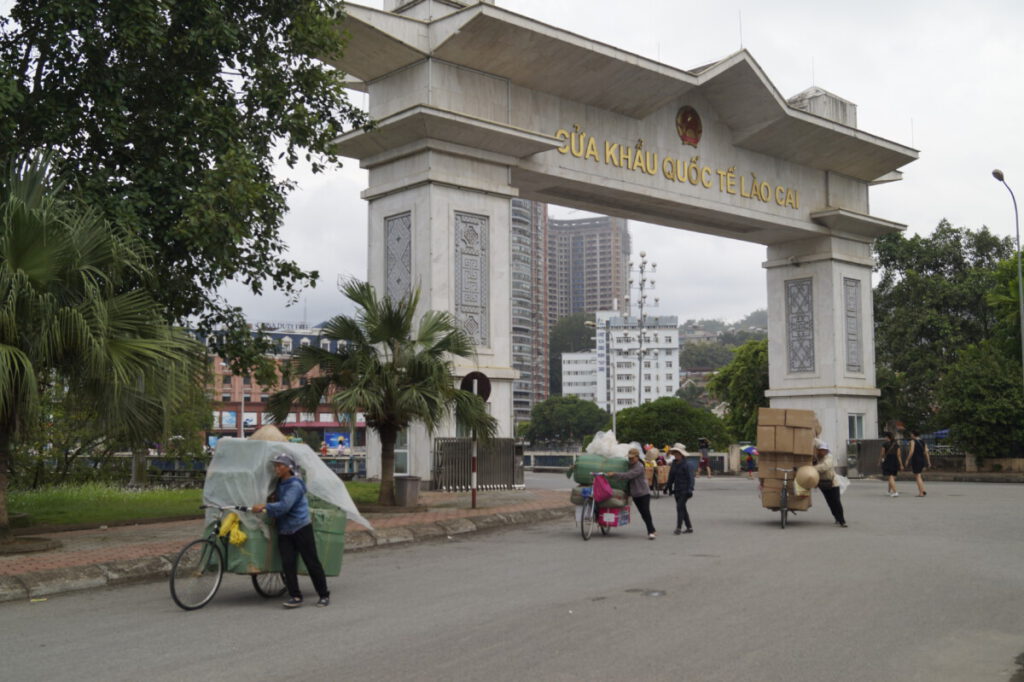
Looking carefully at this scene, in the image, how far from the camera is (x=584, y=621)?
8.57 m

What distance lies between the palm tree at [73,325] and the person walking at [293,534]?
3.28m

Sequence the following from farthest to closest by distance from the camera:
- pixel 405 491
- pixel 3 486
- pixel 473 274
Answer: pixel 473 274
pixel 405 491
pixel 3 486

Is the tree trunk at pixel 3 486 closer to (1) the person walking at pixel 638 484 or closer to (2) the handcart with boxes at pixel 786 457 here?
(1) the person walking at pixel 638 484

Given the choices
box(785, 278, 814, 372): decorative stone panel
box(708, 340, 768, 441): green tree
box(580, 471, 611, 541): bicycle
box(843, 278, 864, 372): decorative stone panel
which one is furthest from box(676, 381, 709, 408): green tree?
box(580, 471, 611, 541): bicycle

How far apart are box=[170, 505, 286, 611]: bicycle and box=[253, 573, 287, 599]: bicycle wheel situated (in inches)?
14.9

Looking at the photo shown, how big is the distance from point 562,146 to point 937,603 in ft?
62.4

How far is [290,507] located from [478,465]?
1500 cm

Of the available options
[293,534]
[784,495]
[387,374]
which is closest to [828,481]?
[784,495]

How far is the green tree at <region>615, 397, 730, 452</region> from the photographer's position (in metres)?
Answer: 50.0

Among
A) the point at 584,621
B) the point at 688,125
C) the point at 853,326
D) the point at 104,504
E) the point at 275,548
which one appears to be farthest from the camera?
the point at 853,326

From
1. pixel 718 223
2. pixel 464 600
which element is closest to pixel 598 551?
pixel 464 600

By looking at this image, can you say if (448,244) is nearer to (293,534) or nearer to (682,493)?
(682,493)

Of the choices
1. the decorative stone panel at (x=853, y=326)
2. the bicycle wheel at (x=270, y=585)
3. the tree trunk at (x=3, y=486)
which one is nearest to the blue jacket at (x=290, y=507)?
the bicycle wheel at (x=270, y=585)

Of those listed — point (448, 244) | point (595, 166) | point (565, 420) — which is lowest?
point (565, 420)
